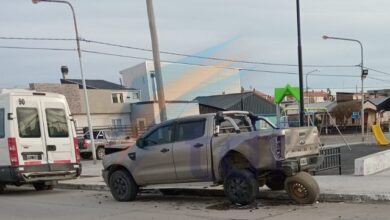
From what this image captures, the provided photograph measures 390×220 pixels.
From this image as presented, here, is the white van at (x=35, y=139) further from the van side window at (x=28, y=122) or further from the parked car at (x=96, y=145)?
the parked car at (x=96, y=145)

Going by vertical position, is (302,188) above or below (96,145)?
above

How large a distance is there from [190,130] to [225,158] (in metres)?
1.09

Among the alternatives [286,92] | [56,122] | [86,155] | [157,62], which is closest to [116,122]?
[86,155]

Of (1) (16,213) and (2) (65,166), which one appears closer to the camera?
(1) (16,213)

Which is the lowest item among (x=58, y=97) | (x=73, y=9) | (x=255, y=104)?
(x=255, y=104)

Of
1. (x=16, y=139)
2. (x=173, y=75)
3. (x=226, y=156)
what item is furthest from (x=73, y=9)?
(x=226, y=156)

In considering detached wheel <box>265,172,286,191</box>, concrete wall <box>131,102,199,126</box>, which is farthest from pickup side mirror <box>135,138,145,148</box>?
concrete wall <box>131,102,199,126</box>

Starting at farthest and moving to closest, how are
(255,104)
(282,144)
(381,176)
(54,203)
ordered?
(255,104)
(381,176)
(54,203)
(282,144)

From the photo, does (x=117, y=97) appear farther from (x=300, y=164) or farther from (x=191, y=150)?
(x=300, y=164)

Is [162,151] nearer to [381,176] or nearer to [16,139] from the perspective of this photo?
[16,139]

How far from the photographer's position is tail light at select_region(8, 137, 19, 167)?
548 inches

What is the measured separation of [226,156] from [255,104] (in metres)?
51.8

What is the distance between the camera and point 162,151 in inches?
454

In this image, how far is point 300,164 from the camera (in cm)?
1032
